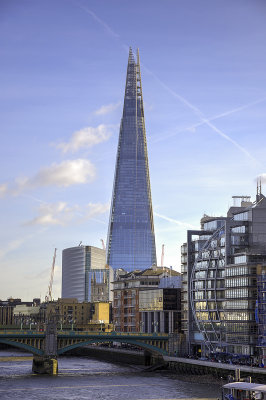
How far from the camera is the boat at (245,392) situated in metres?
88.6

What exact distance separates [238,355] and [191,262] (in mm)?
36348

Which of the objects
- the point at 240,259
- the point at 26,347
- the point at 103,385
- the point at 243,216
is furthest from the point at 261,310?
the point at 26,347

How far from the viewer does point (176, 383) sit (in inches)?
4840

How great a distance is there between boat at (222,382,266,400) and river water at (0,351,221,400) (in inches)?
490

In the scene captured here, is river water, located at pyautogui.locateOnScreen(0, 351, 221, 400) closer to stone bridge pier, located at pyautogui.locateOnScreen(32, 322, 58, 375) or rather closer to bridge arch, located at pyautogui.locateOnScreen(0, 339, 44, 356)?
stone bridge pier, located at pyautogui.locateOnScreen(32, 322, 58, 375)

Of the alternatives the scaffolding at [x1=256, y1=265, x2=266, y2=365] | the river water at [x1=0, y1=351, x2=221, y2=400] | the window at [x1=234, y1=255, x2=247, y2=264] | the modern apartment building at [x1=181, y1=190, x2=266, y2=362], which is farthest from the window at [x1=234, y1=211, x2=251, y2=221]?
the river water at [x1=0, y1=351, x2=221, y2=400]

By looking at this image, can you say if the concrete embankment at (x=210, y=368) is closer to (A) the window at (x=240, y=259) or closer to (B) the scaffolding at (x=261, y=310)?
(B) the scaffolding at (x=261, y=310)

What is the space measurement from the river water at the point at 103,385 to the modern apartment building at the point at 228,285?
54.5ft

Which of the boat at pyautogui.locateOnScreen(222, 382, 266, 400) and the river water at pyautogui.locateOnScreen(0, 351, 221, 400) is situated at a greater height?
the boat at pyautogui.locateOnScreen(222, 382, 266, 400)

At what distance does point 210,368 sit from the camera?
436 feet

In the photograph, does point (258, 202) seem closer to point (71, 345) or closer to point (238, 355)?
point (238, 355)

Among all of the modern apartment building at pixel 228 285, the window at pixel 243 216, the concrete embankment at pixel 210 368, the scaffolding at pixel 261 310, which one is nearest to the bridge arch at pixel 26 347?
the concrete embankment at pixel 210 368

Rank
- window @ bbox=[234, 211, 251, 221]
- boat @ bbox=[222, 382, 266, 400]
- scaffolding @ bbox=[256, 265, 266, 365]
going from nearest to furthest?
boat @ bbox=[222, 382, 266, 400], scaffolding @ bbox=[256, 265, 266, 365], window @ bbox=[234, 211, 251, 221]

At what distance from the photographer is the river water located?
108 metres
